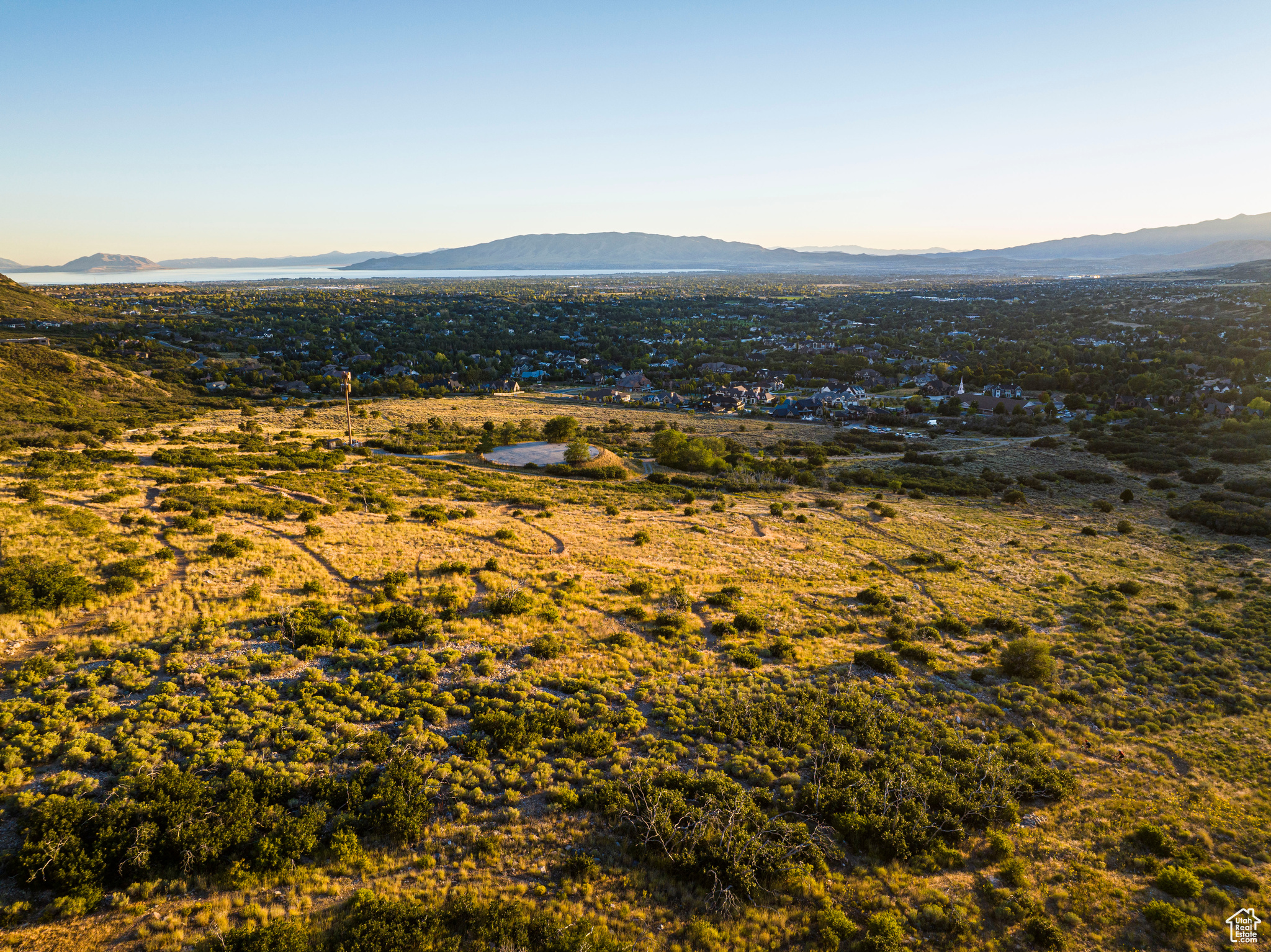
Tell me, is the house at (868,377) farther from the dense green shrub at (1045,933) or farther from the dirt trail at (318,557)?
the dense green shrub at (1045,933)

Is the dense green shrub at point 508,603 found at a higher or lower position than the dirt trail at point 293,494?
lower

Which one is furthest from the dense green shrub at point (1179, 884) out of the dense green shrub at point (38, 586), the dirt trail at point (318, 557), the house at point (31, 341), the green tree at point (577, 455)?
the house at point (31, 341)

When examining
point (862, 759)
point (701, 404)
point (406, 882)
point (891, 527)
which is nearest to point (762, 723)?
point (862, 759)

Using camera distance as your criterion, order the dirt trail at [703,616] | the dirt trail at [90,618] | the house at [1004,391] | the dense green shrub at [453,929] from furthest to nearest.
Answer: the house at [1004,391], the dirt trail at [703,616], the dirt trail at [90,618], the dense green shrub at [453,929]

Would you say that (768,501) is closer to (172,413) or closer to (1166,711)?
(1166,711)

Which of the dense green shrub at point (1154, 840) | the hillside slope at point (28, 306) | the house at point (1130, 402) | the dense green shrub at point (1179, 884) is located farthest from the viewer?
the hillside slope at point (28, 306)

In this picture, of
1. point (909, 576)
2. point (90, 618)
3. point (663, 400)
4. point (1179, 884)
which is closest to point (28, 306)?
point (663, 400)

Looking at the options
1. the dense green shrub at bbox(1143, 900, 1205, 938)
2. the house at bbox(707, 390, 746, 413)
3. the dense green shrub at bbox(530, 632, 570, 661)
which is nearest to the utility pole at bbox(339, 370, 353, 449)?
the dense green shrub at bbox(530, 632, 570, 661)

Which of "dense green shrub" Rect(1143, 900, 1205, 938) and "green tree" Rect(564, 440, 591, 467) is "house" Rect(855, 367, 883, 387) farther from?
"dense green shrub" Rect(1143, 900, 1205, 938)
